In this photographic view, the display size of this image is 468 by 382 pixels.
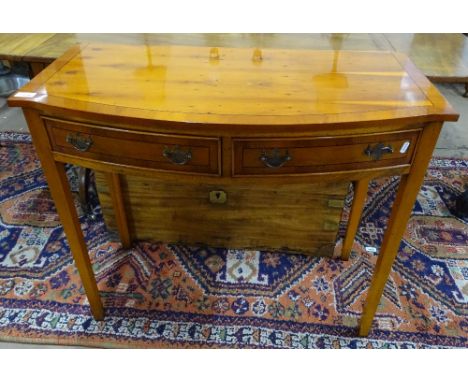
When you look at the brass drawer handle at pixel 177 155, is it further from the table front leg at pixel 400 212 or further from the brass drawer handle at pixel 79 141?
the table front leg at pixel 400 212

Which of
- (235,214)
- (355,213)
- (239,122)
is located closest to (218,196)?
(235,214)

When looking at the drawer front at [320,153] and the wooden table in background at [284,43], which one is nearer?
the drawer front at [320,153]

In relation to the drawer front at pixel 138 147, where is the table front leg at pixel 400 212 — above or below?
below

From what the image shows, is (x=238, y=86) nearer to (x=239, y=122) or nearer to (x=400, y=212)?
(x=239, y=122)

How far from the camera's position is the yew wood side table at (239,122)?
0.88 meters

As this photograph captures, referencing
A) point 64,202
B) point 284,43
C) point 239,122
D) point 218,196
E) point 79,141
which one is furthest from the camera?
point 284,43

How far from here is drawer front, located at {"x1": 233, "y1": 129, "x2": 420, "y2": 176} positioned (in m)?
0.90

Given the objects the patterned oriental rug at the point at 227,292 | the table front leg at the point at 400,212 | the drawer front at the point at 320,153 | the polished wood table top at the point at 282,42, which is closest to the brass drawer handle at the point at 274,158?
the drawer front at the point at 320,153

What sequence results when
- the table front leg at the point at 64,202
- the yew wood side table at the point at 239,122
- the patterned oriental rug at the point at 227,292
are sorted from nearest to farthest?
1. the yew wood side table at the point at 239,122
2. the table front leg at the point at 64,202
3. the patterned oriental rug at the point at 227,292

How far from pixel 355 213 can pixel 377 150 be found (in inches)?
24.7

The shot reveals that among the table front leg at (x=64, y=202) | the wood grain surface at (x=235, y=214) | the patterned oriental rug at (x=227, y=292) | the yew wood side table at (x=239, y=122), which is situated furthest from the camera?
the wood grain surface at (x=235, y=214)

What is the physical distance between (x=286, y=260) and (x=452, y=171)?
124 cm

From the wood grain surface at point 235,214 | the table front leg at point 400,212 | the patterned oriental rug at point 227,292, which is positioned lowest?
the patterned oriental rug at point 227,292

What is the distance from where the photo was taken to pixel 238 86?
1021mm
